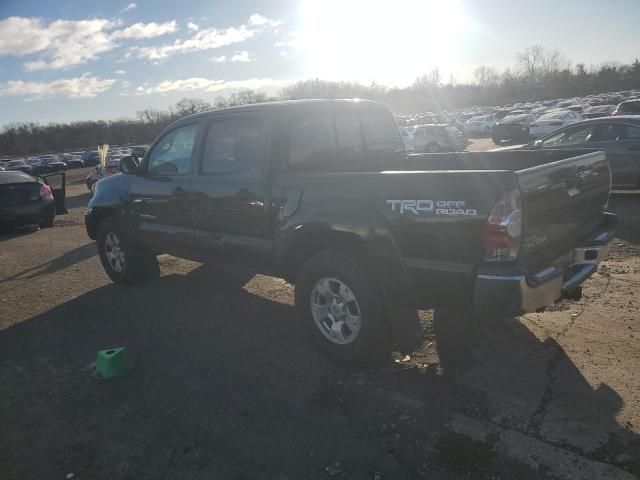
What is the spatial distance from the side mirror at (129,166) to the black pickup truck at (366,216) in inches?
7.9

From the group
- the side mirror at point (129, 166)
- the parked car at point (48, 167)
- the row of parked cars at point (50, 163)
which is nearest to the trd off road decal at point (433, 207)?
the side mirror at point (129, 166)

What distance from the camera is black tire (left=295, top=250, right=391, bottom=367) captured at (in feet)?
11.3

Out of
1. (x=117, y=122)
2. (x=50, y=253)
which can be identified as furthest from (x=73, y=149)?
(x=50, y=253)

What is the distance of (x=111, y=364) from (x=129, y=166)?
262 centimetres

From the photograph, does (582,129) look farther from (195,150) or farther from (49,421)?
(49,421)

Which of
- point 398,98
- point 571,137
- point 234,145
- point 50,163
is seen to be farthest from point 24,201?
point 398,98

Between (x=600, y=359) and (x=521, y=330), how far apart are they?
712 mm

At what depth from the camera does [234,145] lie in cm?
442

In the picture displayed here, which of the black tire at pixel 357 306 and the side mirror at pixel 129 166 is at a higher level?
the side mirror at pixel 129 166

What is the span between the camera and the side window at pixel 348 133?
14.7 feet

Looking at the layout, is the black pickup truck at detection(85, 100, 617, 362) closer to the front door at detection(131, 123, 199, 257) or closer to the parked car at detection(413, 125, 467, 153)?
the front door at detection(131, 123, 199, 257)

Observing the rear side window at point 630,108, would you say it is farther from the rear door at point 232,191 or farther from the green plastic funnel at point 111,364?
the green plastic funnel at point 111,364

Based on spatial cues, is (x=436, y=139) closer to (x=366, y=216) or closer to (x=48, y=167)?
(x=366, y=216)

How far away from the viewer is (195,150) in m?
4.80
